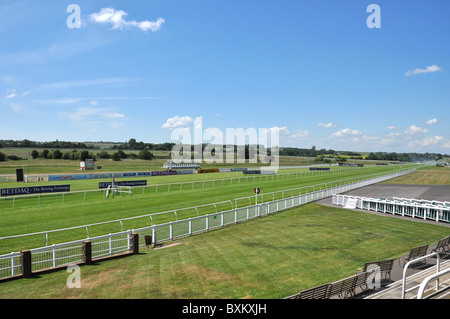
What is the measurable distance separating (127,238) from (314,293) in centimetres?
878

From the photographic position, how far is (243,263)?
1164 cm

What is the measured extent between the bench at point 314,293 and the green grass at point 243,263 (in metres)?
1.52

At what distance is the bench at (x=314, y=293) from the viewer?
7.17 meters

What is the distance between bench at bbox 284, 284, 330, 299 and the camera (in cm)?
717

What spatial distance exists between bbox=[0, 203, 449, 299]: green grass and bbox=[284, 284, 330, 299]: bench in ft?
5.00
